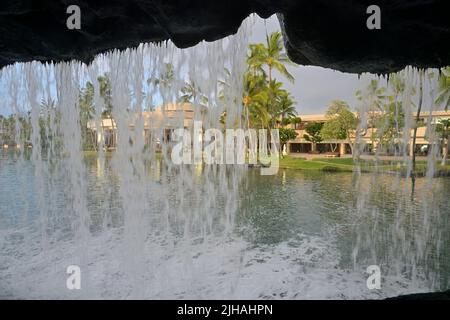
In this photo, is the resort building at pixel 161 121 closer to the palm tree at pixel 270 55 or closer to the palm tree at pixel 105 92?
the palm tree at pixel 105 92

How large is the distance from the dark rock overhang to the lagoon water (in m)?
4.15

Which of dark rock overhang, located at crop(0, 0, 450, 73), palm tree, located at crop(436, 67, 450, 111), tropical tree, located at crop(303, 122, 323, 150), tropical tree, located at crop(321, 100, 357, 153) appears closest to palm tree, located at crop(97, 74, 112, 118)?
palm tree, located at crop(436, 67, 450, 111)

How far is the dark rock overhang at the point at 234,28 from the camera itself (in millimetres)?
3637

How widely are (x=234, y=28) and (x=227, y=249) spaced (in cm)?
614

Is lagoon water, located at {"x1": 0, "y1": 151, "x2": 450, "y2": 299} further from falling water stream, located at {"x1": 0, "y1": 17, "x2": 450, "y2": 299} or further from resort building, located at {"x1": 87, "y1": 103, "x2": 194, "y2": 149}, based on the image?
resort building, located at {"x1": 87, "y1": 103, "x2": 194, "y2": 149}

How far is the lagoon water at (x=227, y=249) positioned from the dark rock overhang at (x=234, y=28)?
4153 millimetres

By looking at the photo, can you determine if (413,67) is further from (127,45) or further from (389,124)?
(389,124)

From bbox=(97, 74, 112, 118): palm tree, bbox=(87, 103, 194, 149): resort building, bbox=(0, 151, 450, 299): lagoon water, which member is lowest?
bbox=(0, 151, 450, 299): lagoon water

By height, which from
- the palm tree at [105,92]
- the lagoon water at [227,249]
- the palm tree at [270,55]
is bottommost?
the lagoon water at [227,249]

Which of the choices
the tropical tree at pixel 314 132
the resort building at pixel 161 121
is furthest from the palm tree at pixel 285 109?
the resort building at pixel 161 121

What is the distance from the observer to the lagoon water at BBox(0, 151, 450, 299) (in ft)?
21.4

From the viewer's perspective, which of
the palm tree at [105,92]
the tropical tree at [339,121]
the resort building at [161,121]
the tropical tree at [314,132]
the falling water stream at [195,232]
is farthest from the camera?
the tropical tree at [314,132]

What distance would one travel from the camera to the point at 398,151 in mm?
34812

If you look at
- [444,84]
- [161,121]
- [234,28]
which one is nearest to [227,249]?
[234,28]
